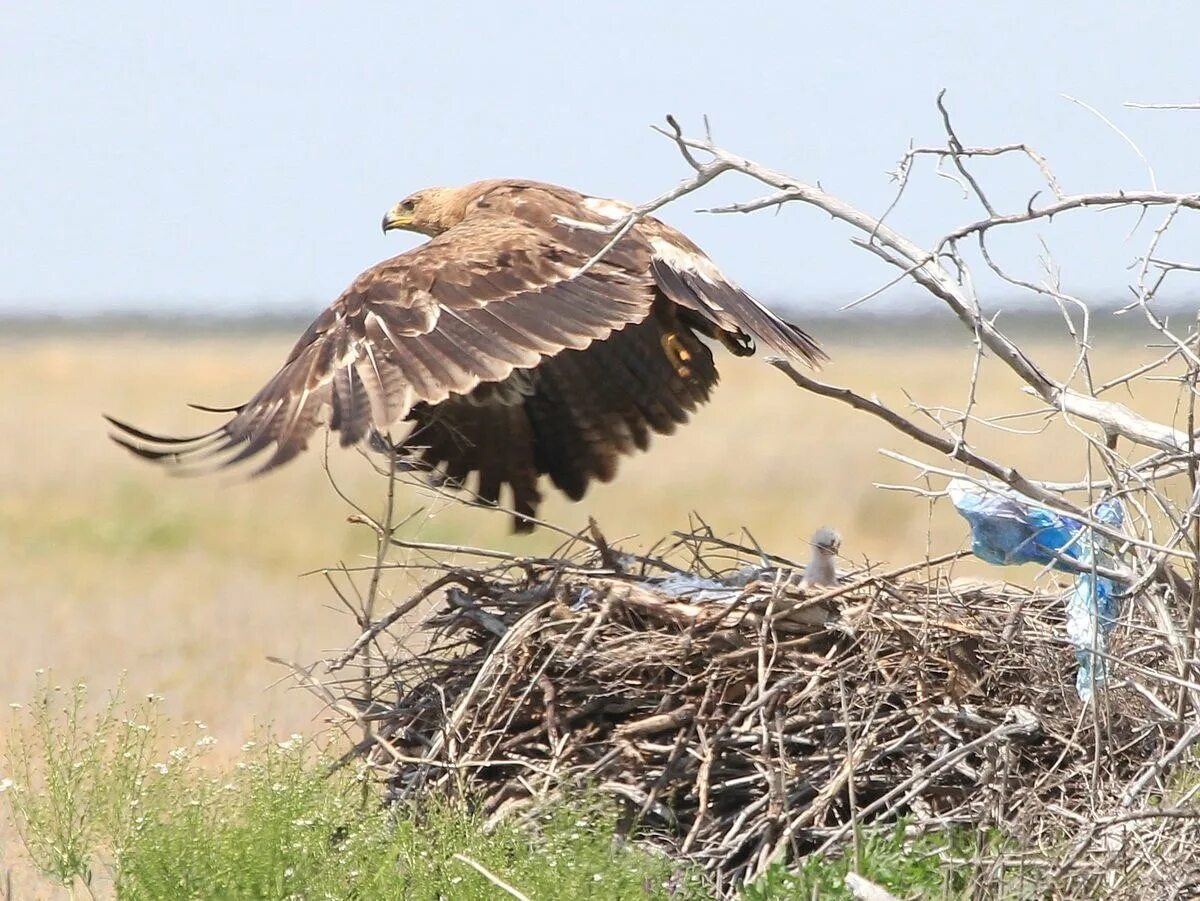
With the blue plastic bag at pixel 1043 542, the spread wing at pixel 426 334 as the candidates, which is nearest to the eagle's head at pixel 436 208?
the spread wing at pixel 426 334

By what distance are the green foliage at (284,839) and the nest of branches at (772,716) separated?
218 millimetres

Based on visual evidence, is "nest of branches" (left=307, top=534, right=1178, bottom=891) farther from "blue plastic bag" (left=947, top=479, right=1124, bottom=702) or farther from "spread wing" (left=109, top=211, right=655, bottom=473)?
"spread wing" (left=109, top=211, right=655, bottom=473)

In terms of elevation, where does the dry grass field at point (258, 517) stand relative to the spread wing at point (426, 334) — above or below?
below

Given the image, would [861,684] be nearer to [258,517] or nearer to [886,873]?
[886,873]

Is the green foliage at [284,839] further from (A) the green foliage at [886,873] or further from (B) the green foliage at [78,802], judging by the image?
(A) the green foliage at [886,873]

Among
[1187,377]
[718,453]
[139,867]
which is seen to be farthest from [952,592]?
[718,453]

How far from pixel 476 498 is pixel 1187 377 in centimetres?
283

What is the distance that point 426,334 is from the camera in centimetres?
550

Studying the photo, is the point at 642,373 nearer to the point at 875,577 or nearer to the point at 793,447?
the point at 875,577

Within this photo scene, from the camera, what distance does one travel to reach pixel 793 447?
21.7 m

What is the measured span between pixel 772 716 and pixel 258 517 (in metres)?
13.6

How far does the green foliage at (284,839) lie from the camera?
14.7 ft

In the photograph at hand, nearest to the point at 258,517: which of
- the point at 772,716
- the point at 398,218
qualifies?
the point at 398,218

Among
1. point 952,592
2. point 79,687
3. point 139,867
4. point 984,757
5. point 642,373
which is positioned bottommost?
point 139,867
